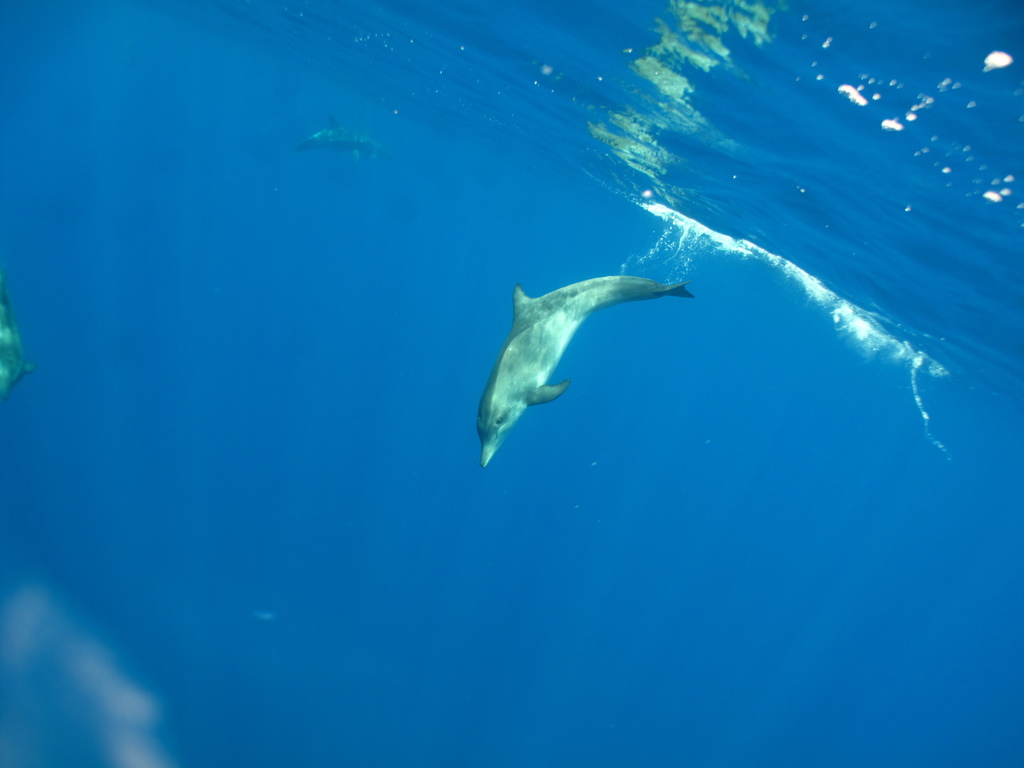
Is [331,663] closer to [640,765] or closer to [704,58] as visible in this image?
[640,765]

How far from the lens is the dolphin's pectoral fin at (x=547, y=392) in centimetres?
681

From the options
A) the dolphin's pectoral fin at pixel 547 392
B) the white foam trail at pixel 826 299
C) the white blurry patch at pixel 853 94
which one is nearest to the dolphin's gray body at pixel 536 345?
the dolphin's pectoral fin at pixel 547 392

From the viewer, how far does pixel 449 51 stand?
1788 cm

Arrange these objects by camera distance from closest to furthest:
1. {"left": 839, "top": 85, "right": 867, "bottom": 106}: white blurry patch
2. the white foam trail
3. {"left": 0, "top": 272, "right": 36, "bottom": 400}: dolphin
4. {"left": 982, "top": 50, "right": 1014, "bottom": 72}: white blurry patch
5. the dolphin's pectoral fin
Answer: the dolphin's pectoral fin
{"left": 982, "top": 50, "right": 1014, "bottom": 72}: white blurry patch
{"left": 0, "top": 272, "right": 36, "bottom": 400}: dolphin
{"left": 839, "top": 85, "right": 867, "bottom": 106}: white blurry patch
the white foam trail

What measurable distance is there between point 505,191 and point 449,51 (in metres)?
29.1

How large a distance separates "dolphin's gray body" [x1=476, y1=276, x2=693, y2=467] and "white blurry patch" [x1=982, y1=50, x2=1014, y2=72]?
16.2 ft

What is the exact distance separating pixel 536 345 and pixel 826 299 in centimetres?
2483

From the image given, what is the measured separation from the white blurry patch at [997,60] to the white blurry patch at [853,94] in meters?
2.35

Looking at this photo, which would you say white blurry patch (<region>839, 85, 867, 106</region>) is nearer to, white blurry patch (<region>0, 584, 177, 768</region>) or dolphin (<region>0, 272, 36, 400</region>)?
dolphin (<region>0, 272, 36, 400</region>)

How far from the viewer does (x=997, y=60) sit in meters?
7.49

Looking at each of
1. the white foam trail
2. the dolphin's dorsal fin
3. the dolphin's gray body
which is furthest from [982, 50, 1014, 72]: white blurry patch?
the white foam trail

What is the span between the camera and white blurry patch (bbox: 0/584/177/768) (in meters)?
13.5

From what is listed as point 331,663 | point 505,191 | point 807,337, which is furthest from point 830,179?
point 505,191

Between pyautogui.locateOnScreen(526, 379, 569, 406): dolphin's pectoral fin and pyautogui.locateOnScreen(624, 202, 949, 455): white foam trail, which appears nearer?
pyautogui.locateOnScreen(526, 379, 569, 406): dolphin's pectoral fin
